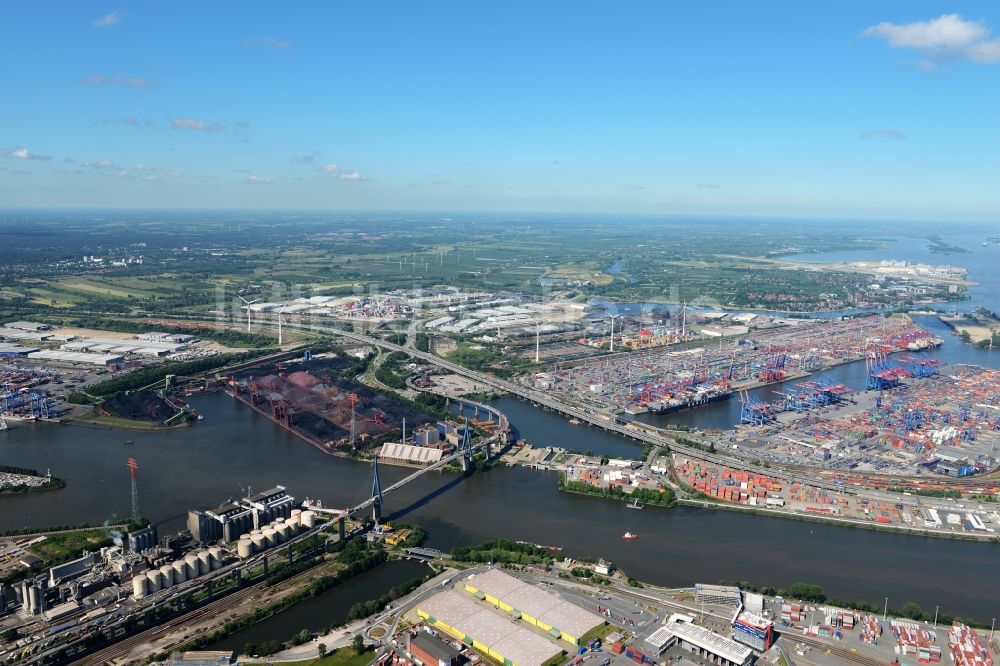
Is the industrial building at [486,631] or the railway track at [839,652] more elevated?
the industrial building at [486,631]

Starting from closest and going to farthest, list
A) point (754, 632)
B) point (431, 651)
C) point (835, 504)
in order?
point (431, 651) → point (754, 632) → point (835, 504)

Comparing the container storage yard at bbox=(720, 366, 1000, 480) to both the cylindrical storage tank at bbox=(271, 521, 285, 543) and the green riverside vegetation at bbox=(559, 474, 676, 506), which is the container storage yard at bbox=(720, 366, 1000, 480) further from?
the cylindrical storage tank at bbox=(271, 521, 285, 543)

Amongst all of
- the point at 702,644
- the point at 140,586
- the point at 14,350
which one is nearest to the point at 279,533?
the point at 140,586

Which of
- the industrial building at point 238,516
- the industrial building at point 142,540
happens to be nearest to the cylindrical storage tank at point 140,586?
the industrial building at point 142,540

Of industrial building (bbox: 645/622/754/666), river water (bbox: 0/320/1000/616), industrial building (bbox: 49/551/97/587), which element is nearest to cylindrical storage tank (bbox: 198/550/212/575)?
industrial building (bbox: 49/551/97/587)

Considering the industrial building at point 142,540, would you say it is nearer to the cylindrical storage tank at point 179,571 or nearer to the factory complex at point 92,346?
the cylindrical storage tank at point 179,571

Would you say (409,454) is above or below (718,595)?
above

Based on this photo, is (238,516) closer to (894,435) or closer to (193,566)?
(193,566)
